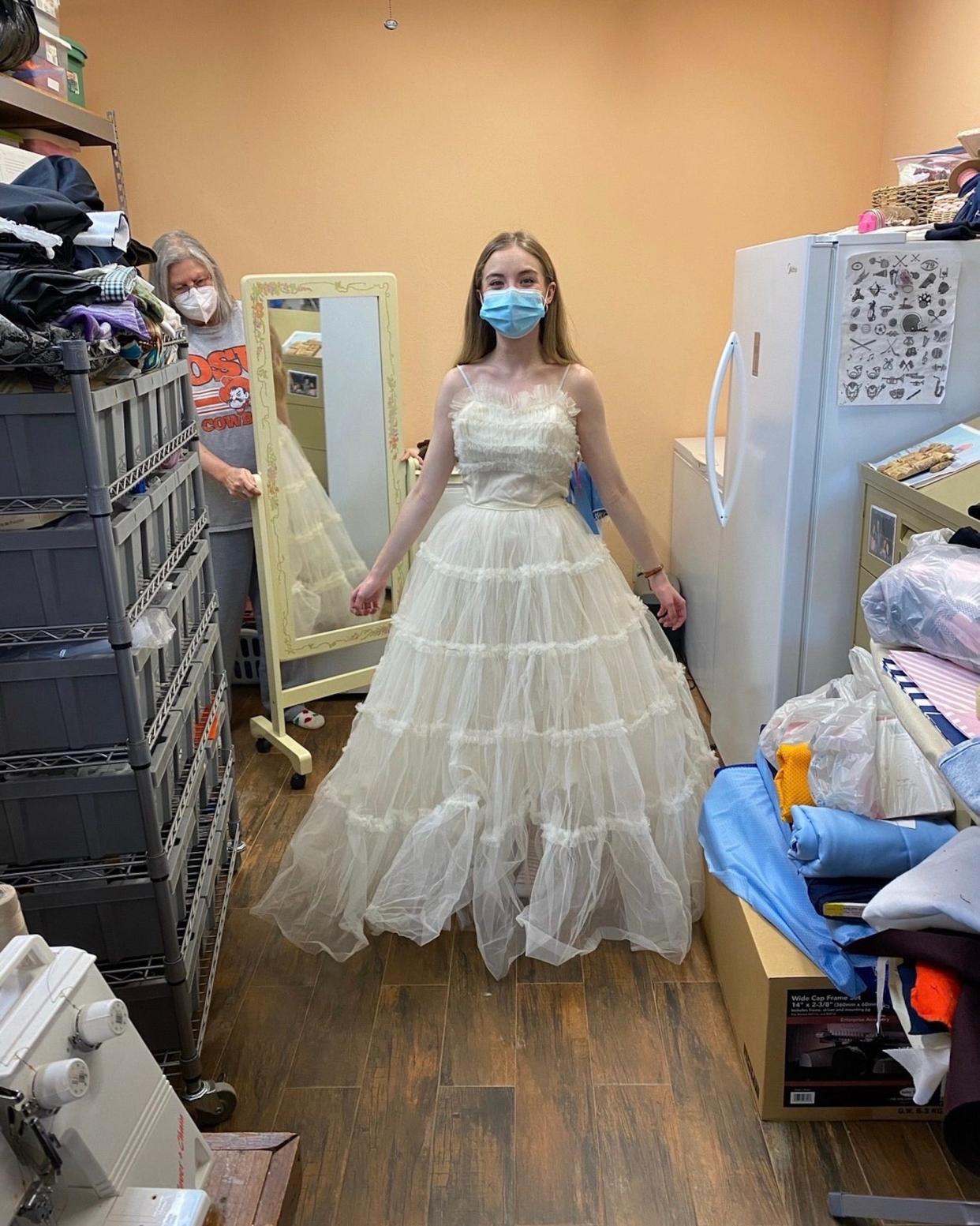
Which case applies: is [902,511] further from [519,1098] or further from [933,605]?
[519,1098]

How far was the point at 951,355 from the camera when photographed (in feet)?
6.99

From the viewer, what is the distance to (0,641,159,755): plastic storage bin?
1.53 m

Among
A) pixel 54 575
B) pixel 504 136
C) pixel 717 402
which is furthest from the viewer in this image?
pixel 504 136

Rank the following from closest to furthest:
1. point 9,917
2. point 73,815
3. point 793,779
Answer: point 9,917, point 73,815, point 793,779

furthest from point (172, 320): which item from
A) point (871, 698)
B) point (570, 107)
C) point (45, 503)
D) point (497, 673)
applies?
point (570, 107)

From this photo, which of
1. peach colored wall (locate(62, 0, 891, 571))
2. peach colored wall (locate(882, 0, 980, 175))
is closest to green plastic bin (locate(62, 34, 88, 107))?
peach colored wall (locate(62, 0, 891, 571))

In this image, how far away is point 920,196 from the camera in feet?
7.65

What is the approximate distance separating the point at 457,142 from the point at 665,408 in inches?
47.9

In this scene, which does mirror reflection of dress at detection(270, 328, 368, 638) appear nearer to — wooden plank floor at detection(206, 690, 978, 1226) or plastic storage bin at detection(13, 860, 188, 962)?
wooden plank floor at detection(206, 690, 978, 1226)

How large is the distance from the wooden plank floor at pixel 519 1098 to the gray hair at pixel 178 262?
1796 mm

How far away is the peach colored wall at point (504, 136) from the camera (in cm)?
338

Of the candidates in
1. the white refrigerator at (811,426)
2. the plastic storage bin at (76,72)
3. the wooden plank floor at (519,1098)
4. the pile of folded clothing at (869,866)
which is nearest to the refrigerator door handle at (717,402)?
the white refrigerator at (811,426)

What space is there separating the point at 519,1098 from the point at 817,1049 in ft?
1.78

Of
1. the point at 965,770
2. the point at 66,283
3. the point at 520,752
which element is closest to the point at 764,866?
the point at 520,752
